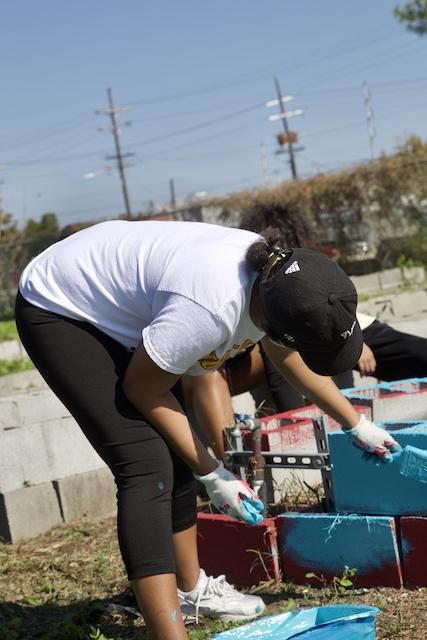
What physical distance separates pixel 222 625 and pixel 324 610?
1.55ft

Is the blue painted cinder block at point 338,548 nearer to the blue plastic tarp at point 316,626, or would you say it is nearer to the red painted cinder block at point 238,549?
the red painted cinder block at point 238,549

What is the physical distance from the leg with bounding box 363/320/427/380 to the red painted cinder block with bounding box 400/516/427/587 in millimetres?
1874

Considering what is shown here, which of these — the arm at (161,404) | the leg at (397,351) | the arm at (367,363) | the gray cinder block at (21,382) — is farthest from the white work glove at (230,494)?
the gray cinder block at (21,382)

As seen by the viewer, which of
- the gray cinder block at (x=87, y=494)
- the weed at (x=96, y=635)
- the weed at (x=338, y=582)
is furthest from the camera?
the gray cinder block at (x=87, y=494)

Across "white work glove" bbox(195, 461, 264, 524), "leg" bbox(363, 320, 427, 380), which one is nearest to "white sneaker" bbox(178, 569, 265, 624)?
"white work glove" bbox(195, 461, 264, 524)

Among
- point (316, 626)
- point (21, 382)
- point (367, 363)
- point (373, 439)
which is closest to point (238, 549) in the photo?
point (373, 439)

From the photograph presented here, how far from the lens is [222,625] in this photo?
3002mm

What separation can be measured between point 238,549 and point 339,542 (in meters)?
0.41

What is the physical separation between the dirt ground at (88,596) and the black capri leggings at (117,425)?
50 centimetres

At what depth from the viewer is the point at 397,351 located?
479 centimetres

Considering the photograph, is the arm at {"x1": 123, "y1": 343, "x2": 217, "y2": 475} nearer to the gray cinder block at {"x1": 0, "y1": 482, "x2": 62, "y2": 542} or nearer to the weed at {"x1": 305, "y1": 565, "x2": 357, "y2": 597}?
the weed at {"x1": 305, "y1": 565, "x2": 357, "y2": 597}

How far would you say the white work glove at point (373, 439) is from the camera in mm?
Result: 2975

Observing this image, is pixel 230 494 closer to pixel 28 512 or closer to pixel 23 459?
pixel 28 512

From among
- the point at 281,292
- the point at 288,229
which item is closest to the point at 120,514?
the point at 281,292
